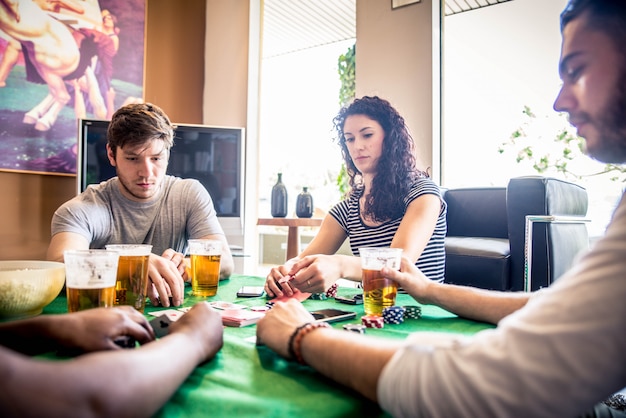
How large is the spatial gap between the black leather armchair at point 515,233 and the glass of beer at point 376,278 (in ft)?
4.56

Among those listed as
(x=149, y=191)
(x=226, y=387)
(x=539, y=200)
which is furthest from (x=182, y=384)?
(x=539, y=200)

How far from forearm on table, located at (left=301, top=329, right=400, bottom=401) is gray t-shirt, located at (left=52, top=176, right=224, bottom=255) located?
1365 millimetres

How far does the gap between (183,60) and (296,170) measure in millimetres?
2744

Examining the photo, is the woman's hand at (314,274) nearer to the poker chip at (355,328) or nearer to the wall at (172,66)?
the poker chip at (355,328)

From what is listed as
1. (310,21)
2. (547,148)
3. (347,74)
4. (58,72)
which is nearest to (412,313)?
(547,148)

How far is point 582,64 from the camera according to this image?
64cm

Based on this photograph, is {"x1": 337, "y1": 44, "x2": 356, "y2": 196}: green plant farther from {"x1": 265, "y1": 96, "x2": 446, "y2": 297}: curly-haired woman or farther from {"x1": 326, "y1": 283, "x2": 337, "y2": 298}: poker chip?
{"x1": 326, "y1": 283, "x2": 337, "y2": 298}: poker chip

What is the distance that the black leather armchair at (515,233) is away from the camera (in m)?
2.48

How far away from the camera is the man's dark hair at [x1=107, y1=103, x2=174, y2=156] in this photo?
180cm

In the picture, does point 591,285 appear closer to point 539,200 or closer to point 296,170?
point 539,200

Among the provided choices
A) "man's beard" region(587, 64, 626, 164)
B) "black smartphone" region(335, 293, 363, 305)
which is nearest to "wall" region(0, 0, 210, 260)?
"black smartphone" region(335, 293, 363, 305)

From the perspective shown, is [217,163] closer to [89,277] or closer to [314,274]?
[314,274]

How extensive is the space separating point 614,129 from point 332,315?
713 millimetres

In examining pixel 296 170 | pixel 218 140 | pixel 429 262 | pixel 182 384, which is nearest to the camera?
pixel 182 384
